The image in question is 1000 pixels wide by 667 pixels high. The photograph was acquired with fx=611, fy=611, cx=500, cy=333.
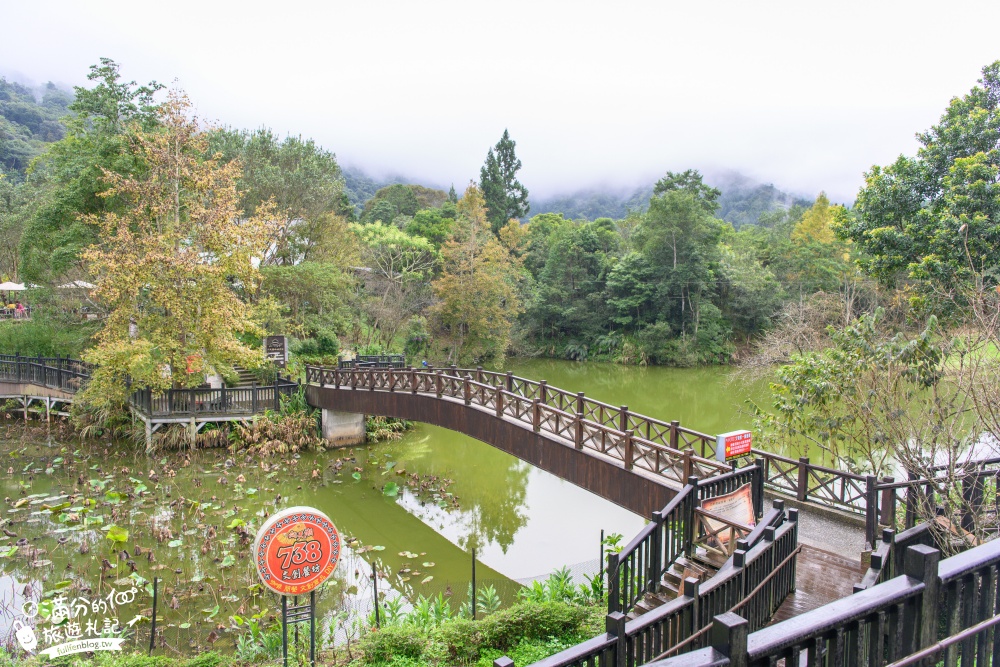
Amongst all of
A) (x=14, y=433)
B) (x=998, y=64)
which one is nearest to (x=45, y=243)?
(x=14, y=433)

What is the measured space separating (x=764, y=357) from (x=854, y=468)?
31.4 feet

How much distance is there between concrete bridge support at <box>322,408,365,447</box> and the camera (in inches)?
723

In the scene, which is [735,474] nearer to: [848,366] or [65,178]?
[848,366]

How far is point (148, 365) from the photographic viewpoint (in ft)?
52.7

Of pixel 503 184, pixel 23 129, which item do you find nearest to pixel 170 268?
pixel 503 184

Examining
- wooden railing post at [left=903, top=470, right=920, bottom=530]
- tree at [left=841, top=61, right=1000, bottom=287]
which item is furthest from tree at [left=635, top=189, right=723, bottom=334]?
wooden railing post at [left=903, top=470, right=920, bottom=530]

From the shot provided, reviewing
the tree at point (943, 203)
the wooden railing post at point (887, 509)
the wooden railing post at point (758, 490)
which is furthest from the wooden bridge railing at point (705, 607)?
the tree at point (943, 203)

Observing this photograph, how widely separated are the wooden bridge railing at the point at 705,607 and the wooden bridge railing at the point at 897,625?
131 centimetres

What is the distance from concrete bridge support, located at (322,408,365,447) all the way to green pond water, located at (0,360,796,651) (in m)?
0.44

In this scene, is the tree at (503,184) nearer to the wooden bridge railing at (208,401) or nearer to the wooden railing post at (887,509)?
the wooden bridge railing at (208,401)

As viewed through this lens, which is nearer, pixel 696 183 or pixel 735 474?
pixel 735 474

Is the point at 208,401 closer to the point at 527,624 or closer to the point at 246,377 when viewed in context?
the point at 246,377

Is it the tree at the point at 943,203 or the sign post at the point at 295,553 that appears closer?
the sign post at the point at 295,553

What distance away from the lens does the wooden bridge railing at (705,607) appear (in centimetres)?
342
